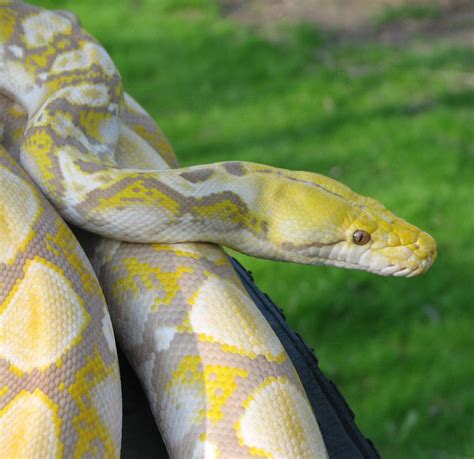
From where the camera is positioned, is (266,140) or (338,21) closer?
(266,140)

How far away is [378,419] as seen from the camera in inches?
141

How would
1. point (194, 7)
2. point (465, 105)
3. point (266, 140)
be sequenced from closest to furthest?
point (266, 140)
point (465, 105)
point (194, 7)

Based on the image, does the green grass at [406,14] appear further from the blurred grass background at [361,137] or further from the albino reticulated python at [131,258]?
the albino reticulated python at [131,258]

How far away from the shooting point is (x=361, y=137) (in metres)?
5.51

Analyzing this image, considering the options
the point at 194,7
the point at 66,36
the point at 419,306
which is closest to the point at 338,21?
the point at 194,7

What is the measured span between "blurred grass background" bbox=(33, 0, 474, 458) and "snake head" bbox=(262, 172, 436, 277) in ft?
5.53

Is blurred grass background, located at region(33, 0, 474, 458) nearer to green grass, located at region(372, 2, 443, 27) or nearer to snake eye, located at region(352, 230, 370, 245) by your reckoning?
green grass, located at region(372, 2, 443, 27)

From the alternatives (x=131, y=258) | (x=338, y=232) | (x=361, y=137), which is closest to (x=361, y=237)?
(x=338, y=232)

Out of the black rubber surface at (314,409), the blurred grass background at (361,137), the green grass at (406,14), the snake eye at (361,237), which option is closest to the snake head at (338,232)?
the snake eye at (361,237)

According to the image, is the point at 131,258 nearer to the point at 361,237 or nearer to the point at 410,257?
the point at 361,237

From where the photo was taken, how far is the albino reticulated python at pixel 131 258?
1509 mm

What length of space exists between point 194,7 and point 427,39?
81.0 inches

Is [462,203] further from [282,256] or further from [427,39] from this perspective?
[282,256]

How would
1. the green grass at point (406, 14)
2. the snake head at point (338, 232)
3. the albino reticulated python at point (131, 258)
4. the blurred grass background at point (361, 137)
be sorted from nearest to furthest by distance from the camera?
the albino reticulated python at point (131, 258) → the snake head at point (338, 232) → the blurred grass background at point (361, 137) → the green grass at point (406, 14)
